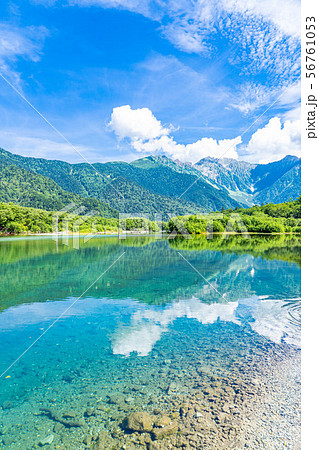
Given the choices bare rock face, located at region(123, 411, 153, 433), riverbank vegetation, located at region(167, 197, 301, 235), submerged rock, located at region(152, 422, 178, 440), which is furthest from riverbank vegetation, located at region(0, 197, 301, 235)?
submerged rock, located at region(152, 422, 178, 440)

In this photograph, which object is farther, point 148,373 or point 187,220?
point 187,220

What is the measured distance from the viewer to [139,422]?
15.3ft

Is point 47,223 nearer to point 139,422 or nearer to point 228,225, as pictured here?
point 228,225

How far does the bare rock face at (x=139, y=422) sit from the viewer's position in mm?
4536

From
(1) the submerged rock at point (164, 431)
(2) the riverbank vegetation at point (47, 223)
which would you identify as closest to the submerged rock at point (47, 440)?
(1) the submerged rock at point (164, 431)

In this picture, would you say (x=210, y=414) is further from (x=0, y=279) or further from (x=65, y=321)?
(x=0, y=279)

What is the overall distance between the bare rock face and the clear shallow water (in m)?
0.17

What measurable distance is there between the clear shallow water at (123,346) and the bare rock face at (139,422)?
171 mm

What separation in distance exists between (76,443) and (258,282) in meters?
15.0

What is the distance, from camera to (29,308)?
11.7 meters
